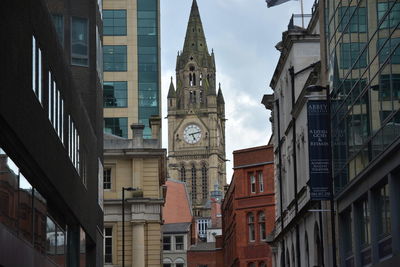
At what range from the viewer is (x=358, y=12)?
109 feet

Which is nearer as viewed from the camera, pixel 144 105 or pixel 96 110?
pixel 96 110

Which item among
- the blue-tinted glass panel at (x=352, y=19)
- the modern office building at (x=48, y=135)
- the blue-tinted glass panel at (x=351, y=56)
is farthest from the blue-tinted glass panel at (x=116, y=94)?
the blue-tinted glass panel at (x=351, y=56)

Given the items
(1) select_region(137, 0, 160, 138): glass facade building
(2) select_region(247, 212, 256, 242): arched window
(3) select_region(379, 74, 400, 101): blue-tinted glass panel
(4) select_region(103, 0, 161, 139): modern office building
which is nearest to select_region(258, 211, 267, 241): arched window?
Result: (2) select_region(247, 212, 256, 242): arched window

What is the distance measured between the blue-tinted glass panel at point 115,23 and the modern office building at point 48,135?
50.4 metres

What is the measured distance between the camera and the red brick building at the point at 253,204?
226ft

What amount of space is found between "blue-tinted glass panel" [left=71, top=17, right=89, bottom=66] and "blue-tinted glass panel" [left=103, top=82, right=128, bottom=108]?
174 ft

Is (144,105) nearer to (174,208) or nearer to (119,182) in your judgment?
(119,182)

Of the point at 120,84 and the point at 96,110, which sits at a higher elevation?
the point at 120,84

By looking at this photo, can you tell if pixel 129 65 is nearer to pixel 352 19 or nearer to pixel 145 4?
pixel 145 4

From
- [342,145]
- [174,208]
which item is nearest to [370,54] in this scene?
[342,145]

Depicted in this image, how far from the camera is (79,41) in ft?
128

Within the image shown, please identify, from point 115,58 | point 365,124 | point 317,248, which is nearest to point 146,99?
point 115,58

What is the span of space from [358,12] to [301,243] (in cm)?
1748

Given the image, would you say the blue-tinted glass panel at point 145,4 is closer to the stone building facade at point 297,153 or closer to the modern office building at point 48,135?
the stone building facade at point 297,153
